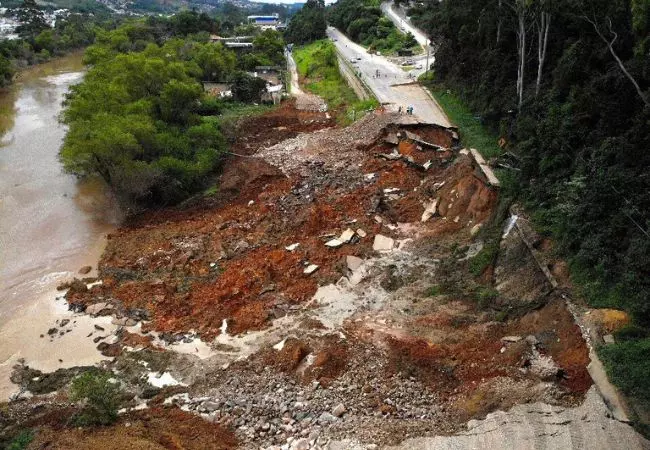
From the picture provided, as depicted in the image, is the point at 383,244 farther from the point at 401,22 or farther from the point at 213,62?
the point at 401,22

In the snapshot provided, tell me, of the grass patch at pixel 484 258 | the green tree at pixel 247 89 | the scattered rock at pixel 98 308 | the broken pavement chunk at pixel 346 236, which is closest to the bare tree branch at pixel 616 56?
the grass patch at pixel 484 258

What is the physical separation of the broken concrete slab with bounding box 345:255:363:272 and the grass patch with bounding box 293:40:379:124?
1708cm

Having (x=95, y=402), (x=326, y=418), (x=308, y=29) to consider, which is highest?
(x=308, y=29)

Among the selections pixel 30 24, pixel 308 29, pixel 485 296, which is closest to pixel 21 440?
pixel 485 296

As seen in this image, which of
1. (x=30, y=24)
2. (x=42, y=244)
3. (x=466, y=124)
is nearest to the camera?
(x=42, y=244)

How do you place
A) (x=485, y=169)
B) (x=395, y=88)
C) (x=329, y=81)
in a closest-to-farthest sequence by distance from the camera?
(x=485, y=169), (x=395, y=88), (x=329, y=81)

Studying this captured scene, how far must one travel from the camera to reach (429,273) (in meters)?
18.4

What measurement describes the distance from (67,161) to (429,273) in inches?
786

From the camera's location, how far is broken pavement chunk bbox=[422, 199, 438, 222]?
2192cm

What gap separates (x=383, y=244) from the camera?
20.3 m

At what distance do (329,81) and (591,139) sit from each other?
34.3 m

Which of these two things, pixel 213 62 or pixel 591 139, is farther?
pixel 213 62

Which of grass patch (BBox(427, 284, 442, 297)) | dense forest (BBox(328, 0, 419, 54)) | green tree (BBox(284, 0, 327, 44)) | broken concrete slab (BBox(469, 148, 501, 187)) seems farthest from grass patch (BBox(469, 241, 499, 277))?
green tree (BBox(284, 0, 327, 44))

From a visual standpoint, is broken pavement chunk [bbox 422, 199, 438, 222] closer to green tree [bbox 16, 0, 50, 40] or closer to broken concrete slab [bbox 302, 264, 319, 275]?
broken concrete slab [bbox 302, 264, 319, 275]
